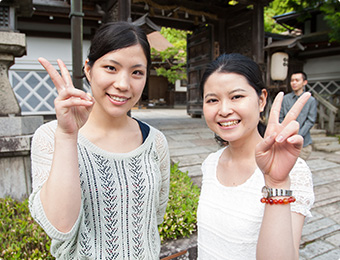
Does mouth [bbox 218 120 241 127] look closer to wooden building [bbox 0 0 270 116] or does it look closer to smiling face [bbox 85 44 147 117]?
smiling face [bbox 85 44 147 117]

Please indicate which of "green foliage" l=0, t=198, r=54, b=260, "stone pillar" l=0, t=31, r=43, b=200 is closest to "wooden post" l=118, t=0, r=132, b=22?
"stone pillar" l=0, t=31, r=43, b=200

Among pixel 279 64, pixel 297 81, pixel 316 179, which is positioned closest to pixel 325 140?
pixel 279 64

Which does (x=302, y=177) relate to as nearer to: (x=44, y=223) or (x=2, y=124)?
(x=44, y=223)

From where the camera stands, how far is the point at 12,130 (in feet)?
11.0

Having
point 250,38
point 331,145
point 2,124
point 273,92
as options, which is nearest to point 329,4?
point 250,38

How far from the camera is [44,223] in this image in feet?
3.62

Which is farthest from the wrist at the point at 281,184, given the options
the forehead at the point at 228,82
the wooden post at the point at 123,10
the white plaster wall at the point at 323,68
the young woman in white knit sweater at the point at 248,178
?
the white plaster wall at the point at 323,68

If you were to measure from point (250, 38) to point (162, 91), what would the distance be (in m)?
14.8

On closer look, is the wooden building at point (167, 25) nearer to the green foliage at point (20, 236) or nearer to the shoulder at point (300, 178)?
the green foliage at point (20, 236)

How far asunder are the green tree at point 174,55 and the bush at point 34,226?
45.6ft

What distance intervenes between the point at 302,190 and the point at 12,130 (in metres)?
3.48

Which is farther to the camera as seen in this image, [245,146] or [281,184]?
[245,146]

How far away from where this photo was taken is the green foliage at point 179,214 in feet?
9.98

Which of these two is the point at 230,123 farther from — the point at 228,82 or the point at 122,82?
the point at 122,82
